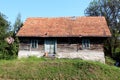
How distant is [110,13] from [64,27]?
15.2m

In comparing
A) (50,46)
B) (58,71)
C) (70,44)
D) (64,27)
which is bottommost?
(58,71)

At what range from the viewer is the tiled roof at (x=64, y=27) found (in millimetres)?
26625

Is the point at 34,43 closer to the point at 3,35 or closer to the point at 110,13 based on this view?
the point at 3,35

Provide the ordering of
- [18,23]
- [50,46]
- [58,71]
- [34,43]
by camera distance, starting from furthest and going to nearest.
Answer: [18,23]
[34,43]
[50,46]
[58,71]

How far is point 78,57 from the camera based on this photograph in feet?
A: 86.4

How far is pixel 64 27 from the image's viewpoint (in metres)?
28.2

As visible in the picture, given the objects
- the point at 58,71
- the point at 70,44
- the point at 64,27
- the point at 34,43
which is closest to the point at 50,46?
the point at 34,43

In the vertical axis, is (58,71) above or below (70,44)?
below

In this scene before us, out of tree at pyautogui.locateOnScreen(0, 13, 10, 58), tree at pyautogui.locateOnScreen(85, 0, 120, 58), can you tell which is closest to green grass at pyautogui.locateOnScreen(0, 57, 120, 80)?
tree at pyautogui.locateOnScreen(0, 13, 10, 58)

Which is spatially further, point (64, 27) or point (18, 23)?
point (18, 23)

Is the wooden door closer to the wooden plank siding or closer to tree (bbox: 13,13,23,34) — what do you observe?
the wooden plank siding

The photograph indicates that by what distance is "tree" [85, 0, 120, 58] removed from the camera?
1549 inches

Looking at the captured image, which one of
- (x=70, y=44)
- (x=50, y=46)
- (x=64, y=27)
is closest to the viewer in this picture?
(x=70, y=44)

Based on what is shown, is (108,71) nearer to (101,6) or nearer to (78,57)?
(78,57)
